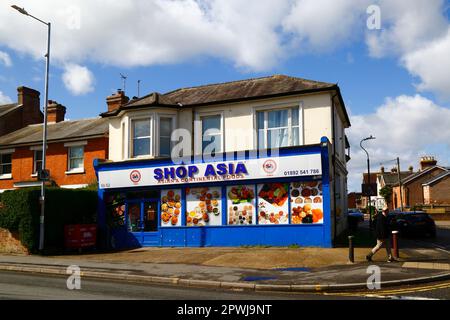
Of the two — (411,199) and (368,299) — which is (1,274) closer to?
(368,299)

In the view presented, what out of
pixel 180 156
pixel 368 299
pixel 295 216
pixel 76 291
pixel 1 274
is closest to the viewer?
pixel 368 299

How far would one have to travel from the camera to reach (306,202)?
16.6 meters

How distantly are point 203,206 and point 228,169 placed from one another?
6.80 ft

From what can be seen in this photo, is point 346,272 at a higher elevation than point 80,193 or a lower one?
lower

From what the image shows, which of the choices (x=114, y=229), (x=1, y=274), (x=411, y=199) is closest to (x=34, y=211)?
(x=114, y=229)

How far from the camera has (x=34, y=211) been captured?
1759 cm

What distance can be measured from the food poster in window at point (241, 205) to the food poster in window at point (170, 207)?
7.97 feet

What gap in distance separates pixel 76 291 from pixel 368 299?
640 cm

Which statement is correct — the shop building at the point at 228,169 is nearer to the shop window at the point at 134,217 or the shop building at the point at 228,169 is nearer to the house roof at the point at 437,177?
Answer: the shop window at the point at 134,217

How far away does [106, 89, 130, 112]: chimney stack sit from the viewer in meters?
26.4

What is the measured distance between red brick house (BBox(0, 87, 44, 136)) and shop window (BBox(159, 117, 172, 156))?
56.2 ft

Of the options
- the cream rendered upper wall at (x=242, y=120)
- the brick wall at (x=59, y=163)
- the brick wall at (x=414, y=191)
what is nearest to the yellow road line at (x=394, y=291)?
the cream rendered upper wall at (x=242, y=120)

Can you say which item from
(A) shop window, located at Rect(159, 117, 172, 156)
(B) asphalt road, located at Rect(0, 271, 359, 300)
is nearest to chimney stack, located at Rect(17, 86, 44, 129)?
(A) shop window, located at Rect(159, 117, 172, 156)

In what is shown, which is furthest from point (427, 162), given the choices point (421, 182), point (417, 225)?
point (417, 225)
